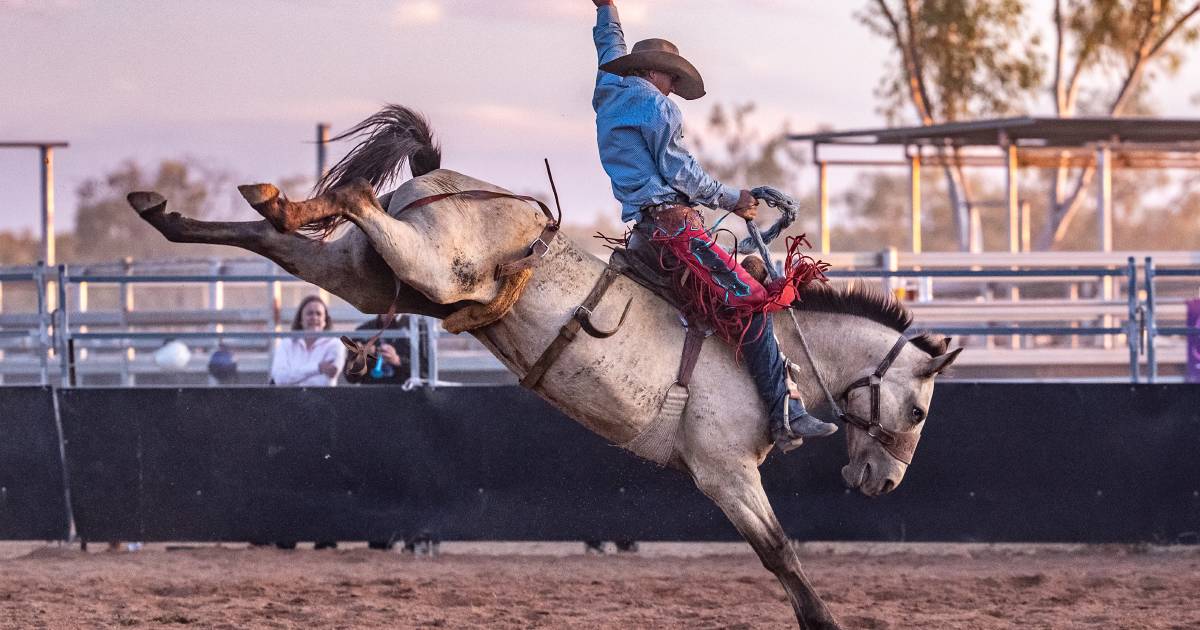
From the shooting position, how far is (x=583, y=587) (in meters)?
7.47

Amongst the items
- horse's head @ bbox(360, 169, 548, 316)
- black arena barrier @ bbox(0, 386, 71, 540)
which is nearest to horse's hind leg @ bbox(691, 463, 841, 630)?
horse's head @ bbox(360, 169, 548, 316)

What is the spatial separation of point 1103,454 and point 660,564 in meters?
2.87

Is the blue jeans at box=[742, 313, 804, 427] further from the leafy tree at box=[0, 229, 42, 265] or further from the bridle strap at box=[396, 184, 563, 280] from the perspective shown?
the leafy tree at box=[0, 229, 42, 265]

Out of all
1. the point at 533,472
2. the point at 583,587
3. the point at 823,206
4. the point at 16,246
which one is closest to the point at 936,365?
the point at 583,587

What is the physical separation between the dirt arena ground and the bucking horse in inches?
46.4

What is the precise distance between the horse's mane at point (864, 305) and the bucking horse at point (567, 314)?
10mm

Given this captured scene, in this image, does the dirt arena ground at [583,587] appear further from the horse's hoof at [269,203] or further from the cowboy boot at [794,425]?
the horse's hoof at [269,203]

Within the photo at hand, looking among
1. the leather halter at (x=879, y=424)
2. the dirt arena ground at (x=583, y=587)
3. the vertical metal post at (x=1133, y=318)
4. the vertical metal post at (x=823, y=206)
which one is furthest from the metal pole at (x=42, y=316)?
the vertical metal post at (x=823, y=206)

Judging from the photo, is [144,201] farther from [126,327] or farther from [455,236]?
[126,327]

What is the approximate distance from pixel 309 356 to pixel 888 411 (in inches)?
182

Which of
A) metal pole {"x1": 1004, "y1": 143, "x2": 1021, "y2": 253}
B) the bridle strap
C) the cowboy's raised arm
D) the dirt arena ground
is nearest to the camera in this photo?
the bridle strap

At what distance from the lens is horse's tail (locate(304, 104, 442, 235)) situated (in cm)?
516

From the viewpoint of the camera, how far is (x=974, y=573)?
26.3ft

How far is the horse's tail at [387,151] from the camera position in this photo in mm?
5160
